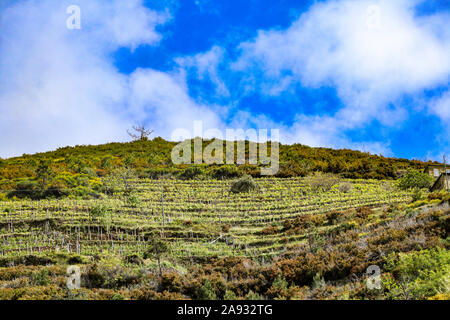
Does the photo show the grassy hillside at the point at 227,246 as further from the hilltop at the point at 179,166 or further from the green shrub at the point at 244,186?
the hilltop at the point at 179,166

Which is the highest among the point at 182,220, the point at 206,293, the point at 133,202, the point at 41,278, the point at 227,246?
the point at 133,202

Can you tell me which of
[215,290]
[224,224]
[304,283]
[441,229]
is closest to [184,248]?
[224,224]

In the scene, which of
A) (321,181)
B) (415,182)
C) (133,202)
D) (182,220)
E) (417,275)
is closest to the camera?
(417,275)

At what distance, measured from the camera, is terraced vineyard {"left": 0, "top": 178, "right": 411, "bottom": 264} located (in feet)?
61.4

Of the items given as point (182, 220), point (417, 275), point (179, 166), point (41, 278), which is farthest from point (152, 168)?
point (417, 275)

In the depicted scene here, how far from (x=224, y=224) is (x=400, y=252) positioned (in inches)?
464

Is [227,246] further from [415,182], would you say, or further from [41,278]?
[415,182]

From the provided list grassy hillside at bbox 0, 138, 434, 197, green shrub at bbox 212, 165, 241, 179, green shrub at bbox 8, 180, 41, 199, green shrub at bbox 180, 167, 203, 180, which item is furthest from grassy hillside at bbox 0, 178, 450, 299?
green shrub at bbox 180, 167, 203, 180

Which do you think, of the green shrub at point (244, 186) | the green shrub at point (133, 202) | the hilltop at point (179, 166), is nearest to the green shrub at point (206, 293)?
the green shrub at point (133, 202)

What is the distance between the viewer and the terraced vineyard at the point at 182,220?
18719 millimetres

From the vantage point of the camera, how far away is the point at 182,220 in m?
22.9

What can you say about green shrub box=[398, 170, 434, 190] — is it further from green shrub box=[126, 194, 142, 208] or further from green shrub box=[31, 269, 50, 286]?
green shrub box=[31, 269, 50, 286]
